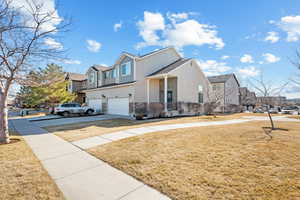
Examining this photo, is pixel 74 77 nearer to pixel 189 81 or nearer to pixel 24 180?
pixel 189 81

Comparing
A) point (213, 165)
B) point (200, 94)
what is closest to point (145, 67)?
point (200, 94)

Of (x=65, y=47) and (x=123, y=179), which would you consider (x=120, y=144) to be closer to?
(x=123, y=179)

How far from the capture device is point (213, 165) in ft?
13.8

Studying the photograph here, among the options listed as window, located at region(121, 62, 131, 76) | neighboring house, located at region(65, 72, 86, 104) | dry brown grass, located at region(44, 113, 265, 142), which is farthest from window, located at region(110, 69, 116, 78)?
neighboring house, located at region(65, 72, 86, 104)

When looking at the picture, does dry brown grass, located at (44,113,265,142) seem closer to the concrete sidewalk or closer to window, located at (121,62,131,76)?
the concrete sidewalk

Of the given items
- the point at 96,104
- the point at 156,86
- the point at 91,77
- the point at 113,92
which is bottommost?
the point at 96,104

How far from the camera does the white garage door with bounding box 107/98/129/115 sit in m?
18.9

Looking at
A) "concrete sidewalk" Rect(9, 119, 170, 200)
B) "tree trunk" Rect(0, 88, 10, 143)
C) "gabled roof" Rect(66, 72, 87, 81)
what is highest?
"gabled roof" Rect(66, 72, 87, 81)

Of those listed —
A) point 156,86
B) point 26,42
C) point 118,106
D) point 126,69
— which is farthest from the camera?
point 118,106

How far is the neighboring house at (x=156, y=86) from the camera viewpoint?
17297 millimetres

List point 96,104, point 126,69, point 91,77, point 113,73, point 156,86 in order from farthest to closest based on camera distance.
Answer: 1. point 91,77
2. point 96,104
3. point 113,73
4. point 156,86
5. point 126,69

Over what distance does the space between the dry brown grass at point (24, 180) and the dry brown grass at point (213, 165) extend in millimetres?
1625

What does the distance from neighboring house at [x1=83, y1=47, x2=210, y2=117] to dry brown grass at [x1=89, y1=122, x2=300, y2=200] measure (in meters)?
10.8

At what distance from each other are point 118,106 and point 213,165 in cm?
1687
